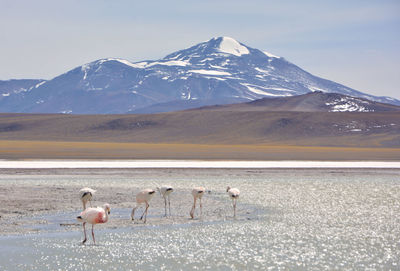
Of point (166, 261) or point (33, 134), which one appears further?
point (33, 134)

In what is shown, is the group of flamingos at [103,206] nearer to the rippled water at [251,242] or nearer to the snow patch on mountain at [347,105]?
the rippled water at [251,242]

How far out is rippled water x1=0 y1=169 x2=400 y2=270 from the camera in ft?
43.0

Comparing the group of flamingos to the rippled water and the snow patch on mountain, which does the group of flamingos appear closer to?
the rippled water

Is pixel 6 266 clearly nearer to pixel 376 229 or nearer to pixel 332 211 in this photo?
pixel 376 229

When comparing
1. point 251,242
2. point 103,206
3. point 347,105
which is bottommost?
point 251,242

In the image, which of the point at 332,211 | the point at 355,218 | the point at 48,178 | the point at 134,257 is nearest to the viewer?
the point at 134,257

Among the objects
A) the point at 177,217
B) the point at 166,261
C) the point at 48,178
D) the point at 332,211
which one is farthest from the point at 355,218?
the point at 48,178

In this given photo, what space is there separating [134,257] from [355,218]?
8.30m

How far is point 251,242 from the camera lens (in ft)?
50.3


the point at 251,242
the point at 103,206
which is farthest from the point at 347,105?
the point at 251,242

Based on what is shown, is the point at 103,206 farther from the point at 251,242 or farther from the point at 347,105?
the point at 347,105

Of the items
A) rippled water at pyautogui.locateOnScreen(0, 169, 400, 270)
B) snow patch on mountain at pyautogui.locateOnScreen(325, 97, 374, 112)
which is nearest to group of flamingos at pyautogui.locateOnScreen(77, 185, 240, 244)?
rippled water at pyautogui.locateOnScreen(0, 169, 400, 270)

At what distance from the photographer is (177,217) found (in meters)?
19.8

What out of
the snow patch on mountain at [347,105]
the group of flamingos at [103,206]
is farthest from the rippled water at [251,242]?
the snow patch on mountain at [347,105]
